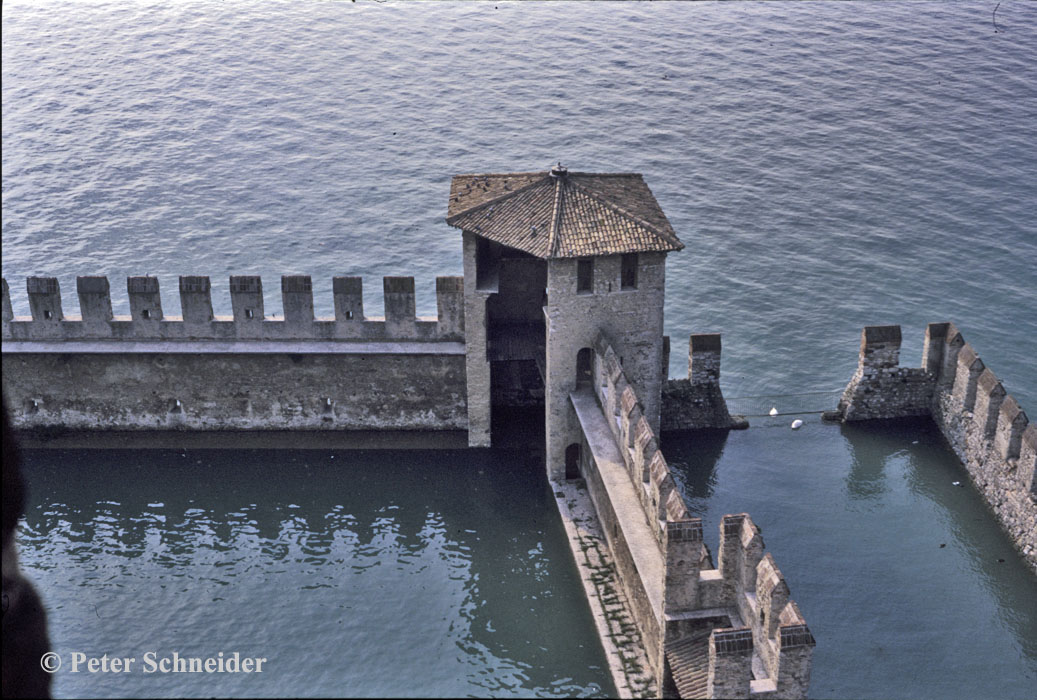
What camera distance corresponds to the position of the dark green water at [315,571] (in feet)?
70.1

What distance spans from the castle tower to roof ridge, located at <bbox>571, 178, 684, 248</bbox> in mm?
22

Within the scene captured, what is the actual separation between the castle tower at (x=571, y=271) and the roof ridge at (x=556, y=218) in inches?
1.0

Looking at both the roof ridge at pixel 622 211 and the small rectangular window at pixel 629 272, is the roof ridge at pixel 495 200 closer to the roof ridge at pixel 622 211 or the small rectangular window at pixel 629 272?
the roof ridge at pixel 622 211

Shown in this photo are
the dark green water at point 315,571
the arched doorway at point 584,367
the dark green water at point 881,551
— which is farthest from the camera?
the arched doorway at point 584,367

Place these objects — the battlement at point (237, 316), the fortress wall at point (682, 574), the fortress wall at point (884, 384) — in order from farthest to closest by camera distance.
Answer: the fortress wall at point (884, 384) < the battlement at point (237, 316) < the fortress wall at point (682, 574)

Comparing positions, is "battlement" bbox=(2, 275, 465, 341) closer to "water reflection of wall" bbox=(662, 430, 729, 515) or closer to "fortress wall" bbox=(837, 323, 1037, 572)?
"water reflection of wall" bbox=(662, 430, 729, 515)

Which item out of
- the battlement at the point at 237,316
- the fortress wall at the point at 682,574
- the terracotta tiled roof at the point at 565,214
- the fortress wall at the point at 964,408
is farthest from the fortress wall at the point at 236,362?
the fortress wall at the point at 964,408

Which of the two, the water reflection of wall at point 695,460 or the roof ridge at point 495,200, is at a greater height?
the roof ridge at point 495,200

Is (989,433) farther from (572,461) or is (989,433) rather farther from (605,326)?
(572,461)

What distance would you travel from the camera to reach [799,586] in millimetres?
23969

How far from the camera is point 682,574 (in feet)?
63.7

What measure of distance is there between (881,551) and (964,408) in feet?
15.5

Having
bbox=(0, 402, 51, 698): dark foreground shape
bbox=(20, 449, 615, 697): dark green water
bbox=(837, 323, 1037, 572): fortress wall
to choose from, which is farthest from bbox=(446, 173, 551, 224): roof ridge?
bbox=(0, 402, 51, 698): dark foreground shape

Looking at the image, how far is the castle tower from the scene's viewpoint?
2453cm
